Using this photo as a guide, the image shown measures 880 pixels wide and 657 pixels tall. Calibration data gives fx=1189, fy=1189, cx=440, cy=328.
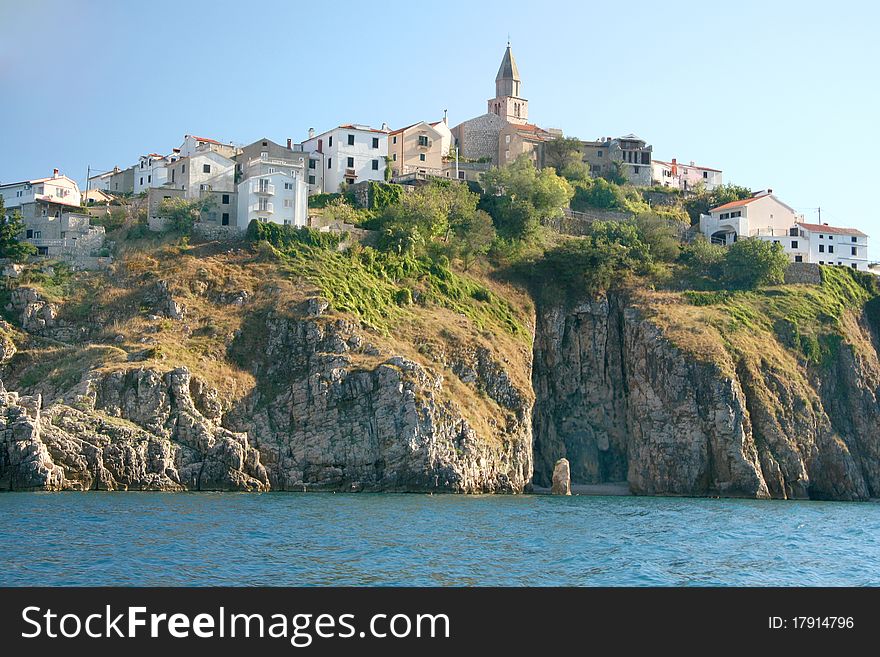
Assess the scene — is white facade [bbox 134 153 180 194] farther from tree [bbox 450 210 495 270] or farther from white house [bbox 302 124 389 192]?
tree [bbox 450 210 495 270]

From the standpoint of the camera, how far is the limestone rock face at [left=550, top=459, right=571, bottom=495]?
83.8 m

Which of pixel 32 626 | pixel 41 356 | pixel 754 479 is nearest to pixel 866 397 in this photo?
pixel 754 479

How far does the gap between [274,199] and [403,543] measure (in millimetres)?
48654

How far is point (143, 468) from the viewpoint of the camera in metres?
69.2

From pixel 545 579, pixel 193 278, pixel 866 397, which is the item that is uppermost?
pixel 193 278

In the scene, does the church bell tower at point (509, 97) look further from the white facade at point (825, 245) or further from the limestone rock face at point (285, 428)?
the limestone rock face at point (285, 428)

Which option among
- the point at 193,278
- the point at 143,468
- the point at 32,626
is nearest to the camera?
the point at 32,626

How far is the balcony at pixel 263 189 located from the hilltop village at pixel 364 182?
8 centimetres

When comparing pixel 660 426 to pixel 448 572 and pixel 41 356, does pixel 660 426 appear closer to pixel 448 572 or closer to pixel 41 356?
pixel 41 356

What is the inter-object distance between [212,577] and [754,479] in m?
55.4

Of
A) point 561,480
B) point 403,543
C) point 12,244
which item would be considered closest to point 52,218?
point 12,244

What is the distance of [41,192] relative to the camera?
97.3 meters

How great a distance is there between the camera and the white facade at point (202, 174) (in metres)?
94.8

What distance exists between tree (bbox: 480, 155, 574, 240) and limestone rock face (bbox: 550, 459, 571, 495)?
25.7m
